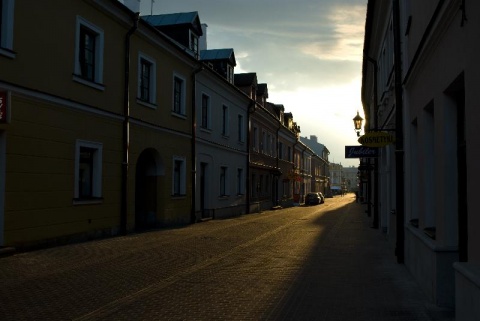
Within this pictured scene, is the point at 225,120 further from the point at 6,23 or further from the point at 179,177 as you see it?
the point at 6,23

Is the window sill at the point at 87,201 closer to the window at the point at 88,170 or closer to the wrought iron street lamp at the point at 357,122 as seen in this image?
the window at the point at 88,170

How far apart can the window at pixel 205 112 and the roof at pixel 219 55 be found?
4947mm

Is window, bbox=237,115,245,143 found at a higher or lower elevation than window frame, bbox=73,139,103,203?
higher

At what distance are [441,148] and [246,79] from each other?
27.5 metres

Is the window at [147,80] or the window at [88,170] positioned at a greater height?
the window at [147,80]

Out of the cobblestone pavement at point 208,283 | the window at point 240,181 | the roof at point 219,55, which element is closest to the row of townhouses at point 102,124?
the cobblestone pavement at point 208,283

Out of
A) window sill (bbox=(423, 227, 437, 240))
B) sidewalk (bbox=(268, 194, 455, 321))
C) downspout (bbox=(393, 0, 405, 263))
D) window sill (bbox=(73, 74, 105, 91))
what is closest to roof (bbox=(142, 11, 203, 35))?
window sill (bbox=(73, 74, 105, 91))

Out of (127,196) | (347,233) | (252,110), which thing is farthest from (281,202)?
(127,196)

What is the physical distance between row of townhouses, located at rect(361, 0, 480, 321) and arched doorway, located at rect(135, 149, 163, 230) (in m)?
10.4

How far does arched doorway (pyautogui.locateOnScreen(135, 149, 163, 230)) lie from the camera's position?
1830 centimetres

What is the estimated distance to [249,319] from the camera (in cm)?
598

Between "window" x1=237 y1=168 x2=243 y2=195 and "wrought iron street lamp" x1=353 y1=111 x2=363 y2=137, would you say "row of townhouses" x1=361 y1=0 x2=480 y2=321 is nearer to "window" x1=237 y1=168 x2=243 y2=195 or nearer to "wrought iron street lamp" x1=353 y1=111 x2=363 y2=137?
"wrought iron street lamp" x1=353 y1=111 x2=363 y2=137

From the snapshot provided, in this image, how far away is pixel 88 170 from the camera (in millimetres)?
13938

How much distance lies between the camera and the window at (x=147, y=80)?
56.0 ft
